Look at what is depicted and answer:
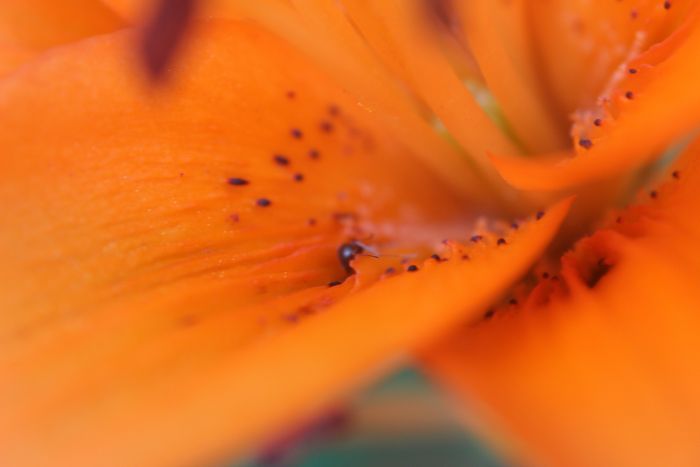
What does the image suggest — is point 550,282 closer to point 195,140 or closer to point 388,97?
point 388,97

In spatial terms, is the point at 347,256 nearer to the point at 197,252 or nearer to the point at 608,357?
the point at 197,252

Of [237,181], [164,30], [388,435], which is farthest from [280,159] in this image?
[388,435]

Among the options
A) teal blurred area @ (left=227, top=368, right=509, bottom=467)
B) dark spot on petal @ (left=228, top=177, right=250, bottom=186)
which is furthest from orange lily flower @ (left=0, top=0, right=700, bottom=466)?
teal blurred area @ (left=227, top=368, right=509, bottom=467)

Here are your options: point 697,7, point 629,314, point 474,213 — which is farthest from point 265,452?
point 697,7

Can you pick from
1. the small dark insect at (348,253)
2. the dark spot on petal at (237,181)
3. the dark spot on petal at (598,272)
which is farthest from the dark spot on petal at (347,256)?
the dark spot on petal at (598,272)

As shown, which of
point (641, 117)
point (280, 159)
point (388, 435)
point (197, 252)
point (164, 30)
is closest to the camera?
point (641, 117)

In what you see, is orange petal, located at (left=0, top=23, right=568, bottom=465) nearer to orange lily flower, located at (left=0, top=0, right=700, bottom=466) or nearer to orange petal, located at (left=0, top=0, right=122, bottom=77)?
orange lily flower, located at (left=0, top=0, right=700, bottom=466)
